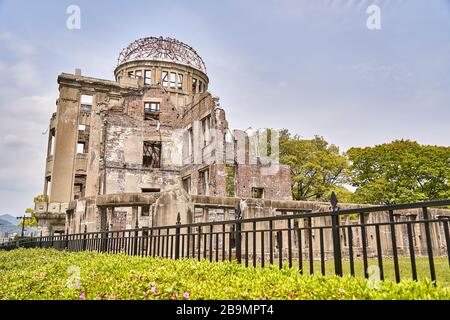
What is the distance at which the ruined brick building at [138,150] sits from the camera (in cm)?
2516

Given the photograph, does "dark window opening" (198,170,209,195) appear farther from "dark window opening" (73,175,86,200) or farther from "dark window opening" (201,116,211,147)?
"dark window opening" (73,175,86,200)

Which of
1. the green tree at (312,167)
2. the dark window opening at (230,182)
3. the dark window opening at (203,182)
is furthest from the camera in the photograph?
the dark window opening at (230,182)

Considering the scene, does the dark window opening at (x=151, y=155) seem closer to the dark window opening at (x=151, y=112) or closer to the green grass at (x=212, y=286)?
the dark window opening at (x=151, y=112)

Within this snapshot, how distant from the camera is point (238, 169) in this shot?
25156mm

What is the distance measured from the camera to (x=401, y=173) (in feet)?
104

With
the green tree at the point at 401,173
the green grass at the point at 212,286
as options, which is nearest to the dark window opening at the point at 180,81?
the green tree at the point at 401,173

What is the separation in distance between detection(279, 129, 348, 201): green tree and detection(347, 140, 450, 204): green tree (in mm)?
1614

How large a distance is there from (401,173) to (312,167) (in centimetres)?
788

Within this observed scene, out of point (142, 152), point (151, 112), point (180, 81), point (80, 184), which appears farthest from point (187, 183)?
point (180, 81)

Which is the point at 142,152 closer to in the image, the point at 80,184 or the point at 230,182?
the point at 80,184

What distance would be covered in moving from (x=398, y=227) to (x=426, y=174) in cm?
1839

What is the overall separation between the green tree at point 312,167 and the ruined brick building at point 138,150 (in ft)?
20.8
